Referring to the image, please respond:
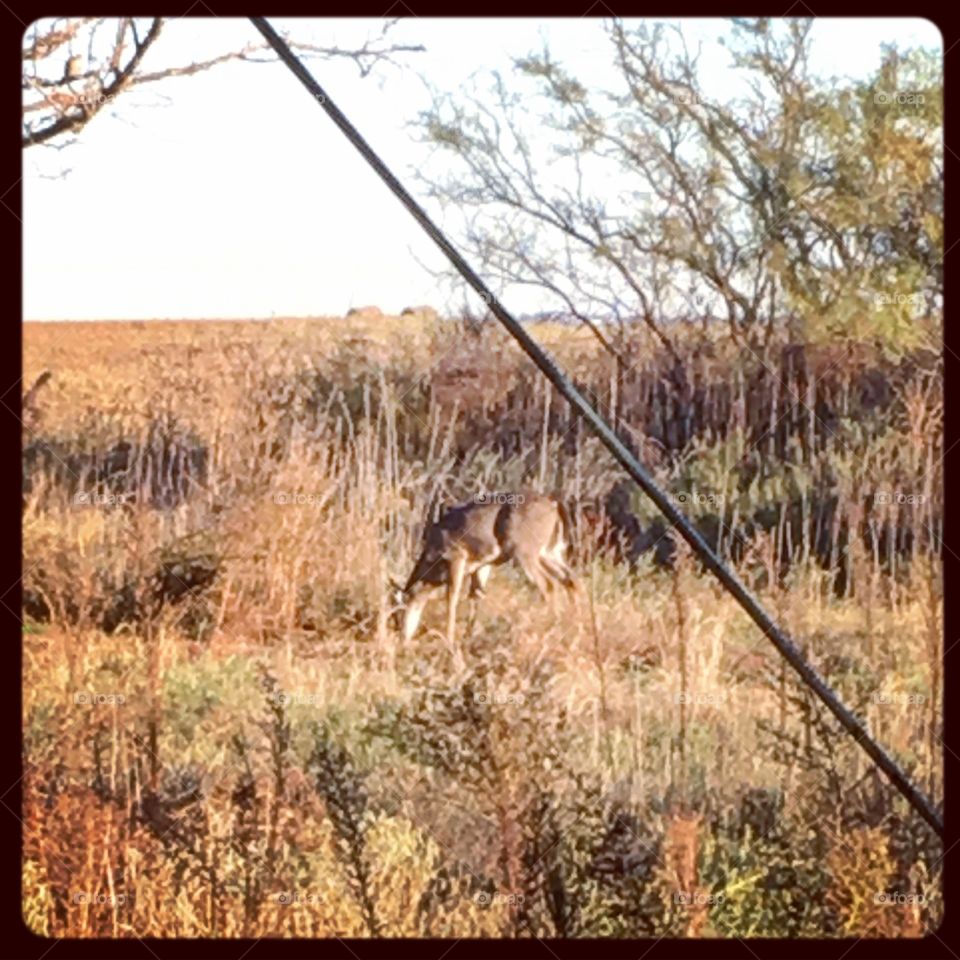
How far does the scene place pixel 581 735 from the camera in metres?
3.70

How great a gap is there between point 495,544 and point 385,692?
28cm

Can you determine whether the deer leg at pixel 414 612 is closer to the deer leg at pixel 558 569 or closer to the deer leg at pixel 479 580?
the deer leg at pixel 479 580

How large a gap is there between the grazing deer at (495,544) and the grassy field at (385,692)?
1.1 inches

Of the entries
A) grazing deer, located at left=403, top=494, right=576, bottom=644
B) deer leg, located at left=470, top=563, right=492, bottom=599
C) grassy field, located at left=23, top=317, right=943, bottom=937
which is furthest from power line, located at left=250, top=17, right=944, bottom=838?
deer leg, located at left=470, top=563, right=492, bottom=599

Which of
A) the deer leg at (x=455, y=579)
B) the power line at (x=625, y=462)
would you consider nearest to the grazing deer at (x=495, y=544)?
the deer leg at (x=455, y=579)

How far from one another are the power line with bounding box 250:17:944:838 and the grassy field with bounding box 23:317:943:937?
0.05 meters

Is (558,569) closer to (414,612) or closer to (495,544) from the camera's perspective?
(495,544)

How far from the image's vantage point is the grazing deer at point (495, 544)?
375 cm

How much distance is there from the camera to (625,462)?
3.46 metres

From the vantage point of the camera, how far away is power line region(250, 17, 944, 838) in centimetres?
352

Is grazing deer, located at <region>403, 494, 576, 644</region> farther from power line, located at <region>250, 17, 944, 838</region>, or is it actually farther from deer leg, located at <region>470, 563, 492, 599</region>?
power line, located at <region>250, 17, 944, 838</region>
